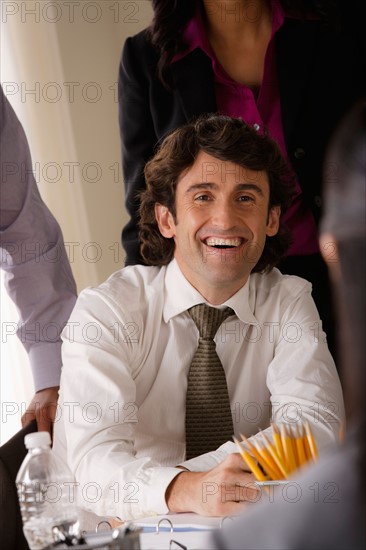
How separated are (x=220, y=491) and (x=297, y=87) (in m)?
1.12

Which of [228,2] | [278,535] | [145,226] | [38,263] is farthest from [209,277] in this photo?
[278,535]

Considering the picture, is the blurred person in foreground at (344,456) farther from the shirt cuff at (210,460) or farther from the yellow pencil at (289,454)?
the shirt cuff at (210,460)

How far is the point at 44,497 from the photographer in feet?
5.26

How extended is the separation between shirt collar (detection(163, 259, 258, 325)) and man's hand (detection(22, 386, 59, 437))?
377 millimetres

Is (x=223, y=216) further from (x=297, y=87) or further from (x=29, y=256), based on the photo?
(x=29, y=256)

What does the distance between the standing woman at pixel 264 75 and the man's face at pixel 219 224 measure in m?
0.17

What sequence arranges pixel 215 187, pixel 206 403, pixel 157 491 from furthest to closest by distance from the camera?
pixel 215 187 → pixel 206 403 → pixel 157 491

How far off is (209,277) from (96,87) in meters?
2.09

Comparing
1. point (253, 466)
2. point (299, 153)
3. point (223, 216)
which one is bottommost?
point (253, 466)

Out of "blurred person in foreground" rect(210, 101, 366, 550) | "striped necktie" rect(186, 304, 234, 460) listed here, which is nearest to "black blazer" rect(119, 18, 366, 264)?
"striped necktie" rect(186, 304, 234, 460)

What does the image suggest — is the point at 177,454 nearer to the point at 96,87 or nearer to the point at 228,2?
the point at 228,2

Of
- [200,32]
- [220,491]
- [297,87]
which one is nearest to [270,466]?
[220,491]

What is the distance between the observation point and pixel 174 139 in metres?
2.20

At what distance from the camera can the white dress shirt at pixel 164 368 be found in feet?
6.24
